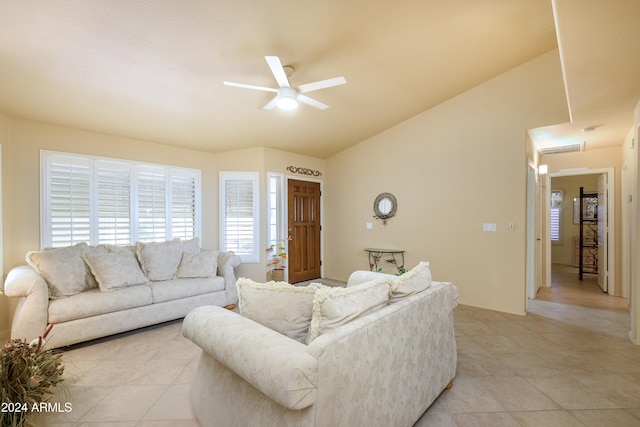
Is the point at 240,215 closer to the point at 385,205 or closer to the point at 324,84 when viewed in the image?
the point at 385,205

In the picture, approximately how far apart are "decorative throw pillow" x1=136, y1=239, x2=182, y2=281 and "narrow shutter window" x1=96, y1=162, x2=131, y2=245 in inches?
16.5

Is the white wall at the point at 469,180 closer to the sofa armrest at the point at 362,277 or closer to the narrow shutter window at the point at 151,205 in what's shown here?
the sofa armrest at the point at 362,277

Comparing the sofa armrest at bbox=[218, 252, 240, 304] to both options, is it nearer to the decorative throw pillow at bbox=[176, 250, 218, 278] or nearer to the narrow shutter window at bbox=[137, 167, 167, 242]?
the decorative throw pillow at bbox=[176, 250, 218, 278]

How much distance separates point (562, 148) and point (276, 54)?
476 centimetres

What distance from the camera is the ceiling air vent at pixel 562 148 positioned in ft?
14.9

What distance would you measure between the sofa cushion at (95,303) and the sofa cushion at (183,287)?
103mm

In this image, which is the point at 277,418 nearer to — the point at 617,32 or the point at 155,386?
the point at 155,386

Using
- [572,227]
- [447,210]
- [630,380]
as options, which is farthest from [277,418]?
[572,227]

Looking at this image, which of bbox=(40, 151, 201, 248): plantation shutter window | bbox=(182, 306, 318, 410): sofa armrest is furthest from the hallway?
bbox=(40, 151, 201, 248): plantation shutter window

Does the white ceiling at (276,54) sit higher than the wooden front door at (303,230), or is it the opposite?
the white ceiling at (276,54)

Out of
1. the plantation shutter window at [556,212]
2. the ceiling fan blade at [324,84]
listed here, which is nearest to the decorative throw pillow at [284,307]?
the ceiling fan blade at [324,84]

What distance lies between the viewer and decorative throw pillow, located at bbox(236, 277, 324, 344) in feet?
5.14

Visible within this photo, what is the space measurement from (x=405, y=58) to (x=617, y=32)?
5.55 ft

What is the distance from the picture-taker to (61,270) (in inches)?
116
